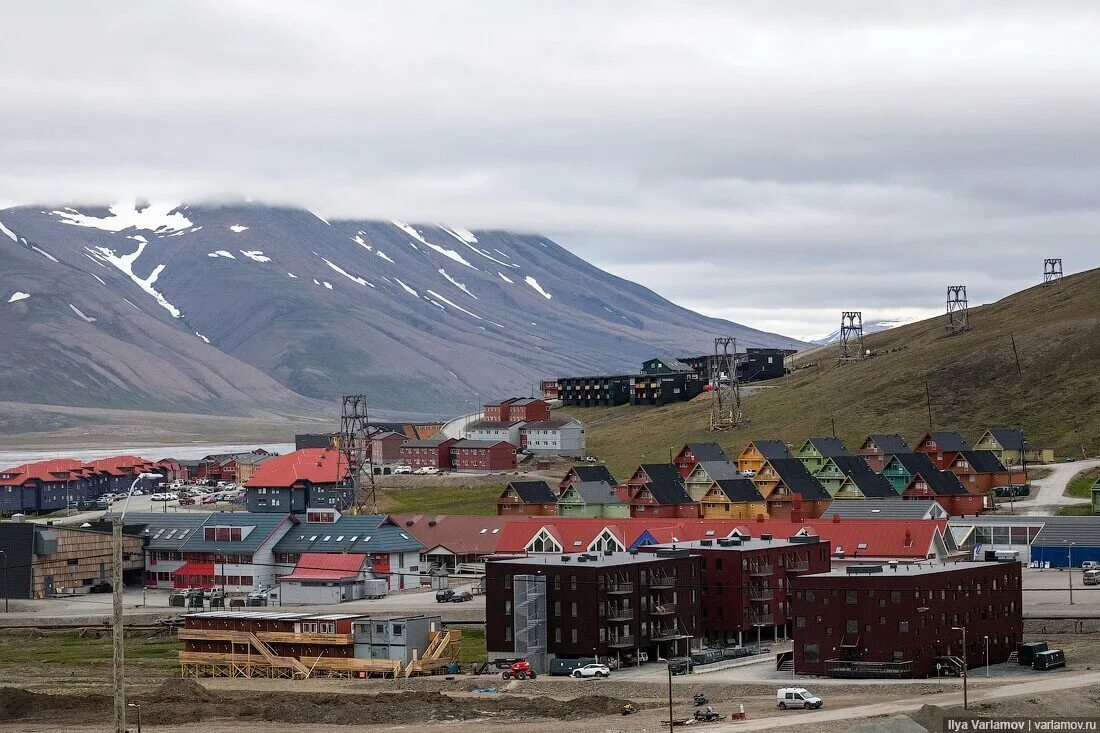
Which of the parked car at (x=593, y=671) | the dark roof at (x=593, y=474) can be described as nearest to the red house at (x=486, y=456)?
the dark roof at (x=593, y=474)

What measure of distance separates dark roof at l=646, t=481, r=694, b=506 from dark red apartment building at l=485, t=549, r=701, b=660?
181ft

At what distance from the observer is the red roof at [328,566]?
11138 centimetres

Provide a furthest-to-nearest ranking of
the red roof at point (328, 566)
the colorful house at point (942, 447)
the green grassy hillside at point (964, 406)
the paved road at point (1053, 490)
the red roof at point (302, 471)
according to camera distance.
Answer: the green grassy hillside at point (964, 406)
the red roof at point (302, 471)
the colorful house at point (942, 447)
the paved road at point (1053, 490)
the red roof at point (328, 566)

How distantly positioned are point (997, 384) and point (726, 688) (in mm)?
121695

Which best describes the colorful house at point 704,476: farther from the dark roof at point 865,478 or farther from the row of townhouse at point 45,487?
the row of townhouse at point 45,487

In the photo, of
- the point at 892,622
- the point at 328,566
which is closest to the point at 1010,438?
the point at 328,566

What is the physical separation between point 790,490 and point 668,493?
9.90m

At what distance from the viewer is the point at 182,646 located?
312ft

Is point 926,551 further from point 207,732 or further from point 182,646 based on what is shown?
point 207,732

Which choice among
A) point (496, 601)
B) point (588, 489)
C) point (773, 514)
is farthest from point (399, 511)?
point (496, 601)

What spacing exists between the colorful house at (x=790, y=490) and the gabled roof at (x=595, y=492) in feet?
40.0

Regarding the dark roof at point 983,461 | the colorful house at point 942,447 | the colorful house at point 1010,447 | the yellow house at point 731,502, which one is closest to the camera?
the yellow house at point 731,502

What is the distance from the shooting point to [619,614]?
269 ft

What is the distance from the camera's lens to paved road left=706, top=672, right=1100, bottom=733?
206 ft
